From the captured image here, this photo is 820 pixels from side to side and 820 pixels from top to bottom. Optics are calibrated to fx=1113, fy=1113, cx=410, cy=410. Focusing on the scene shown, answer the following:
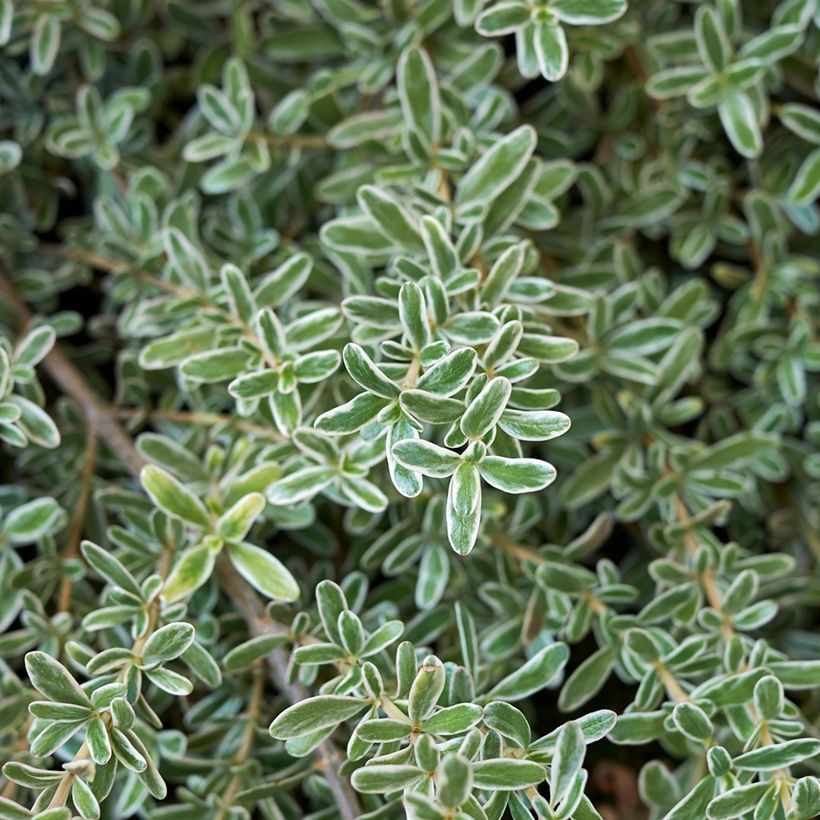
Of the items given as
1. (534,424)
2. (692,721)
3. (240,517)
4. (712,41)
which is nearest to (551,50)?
(712,41)

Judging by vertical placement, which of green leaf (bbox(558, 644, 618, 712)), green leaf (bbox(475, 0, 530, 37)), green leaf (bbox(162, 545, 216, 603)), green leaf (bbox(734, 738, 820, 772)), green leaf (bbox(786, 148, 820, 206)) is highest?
green leaf (bbox(475, 0, 530, 37))

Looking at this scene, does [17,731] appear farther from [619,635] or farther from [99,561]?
[619,635]

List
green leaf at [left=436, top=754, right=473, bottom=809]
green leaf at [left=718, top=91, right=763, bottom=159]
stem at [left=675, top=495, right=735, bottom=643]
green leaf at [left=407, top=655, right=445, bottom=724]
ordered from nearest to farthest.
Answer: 1. green leaf at [left=436, top=754, right=473, bottom=809]
2. green leaf at [left=407, top=655, right=445, bottom=724]
3. stem at [left=675, top=495, right=735, bottom=643]
4. green leaf at [left=718, top=91, right=763, bottom=159]

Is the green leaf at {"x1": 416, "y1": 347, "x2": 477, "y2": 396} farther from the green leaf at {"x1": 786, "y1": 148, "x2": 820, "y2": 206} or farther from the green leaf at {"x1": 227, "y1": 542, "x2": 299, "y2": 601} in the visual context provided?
the green leaf at {"x1": 786, "y1": 148, "x2": 820, "y2": 206}

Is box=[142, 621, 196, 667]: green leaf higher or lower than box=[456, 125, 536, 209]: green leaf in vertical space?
lower

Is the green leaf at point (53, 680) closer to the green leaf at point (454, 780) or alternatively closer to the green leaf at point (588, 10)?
the green leaf at point (454, 780)

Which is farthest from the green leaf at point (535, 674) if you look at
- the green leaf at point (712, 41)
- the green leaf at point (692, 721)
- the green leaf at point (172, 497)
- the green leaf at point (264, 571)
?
the green leaf at point (712, 41)

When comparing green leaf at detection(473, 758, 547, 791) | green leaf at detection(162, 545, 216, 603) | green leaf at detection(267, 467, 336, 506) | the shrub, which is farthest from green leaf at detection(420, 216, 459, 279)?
green leaf at detection(473, 758, 547, 791)
